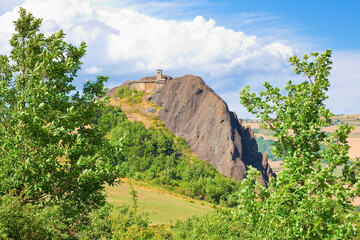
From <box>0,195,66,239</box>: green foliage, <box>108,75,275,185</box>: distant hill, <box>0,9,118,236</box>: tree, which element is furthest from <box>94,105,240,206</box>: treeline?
<box>0,195,66,239</box>: green foliage

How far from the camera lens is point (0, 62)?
55.1 ft

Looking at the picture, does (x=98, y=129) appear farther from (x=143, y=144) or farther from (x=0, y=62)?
(x=143, y=144)

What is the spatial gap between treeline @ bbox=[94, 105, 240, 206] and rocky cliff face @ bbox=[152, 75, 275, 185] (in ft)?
16.7

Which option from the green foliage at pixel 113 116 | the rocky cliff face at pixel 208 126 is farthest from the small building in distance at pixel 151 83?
the green foliage at pixel 113 116

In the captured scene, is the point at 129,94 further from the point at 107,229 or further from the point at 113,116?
the point at 107,229

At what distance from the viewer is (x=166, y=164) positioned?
138m

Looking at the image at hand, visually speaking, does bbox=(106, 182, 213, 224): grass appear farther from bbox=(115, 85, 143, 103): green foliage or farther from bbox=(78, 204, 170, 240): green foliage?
bbox=(115, 85, 143, 103): green foliage

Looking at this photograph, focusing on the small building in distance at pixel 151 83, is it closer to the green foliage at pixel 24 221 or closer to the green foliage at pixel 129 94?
the green foliage at pixel 129 94

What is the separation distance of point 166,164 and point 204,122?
1102 inches

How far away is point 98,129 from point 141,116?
152914 mm

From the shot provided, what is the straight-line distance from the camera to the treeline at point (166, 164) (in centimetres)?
11850

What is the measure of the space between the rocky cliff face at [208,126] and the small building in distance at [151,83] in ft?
21.1

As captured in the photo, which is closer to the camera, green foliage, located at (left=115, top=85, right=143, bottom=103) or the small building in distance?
green foliage, located at (left=115, top=85, right=143, bottom=103)

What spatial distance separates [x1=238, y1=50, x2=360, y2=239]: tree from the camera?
33.0 feet
